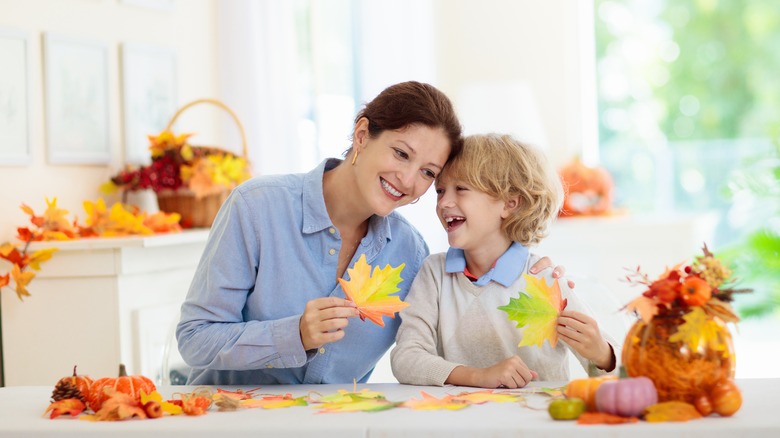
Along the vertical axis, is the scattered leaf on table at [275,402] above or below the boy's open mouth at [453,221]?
below

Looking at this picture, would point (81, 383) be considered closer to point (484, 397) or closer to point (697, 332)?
point (484, 397)

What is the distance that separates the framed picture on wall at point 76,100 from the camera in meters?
3.11

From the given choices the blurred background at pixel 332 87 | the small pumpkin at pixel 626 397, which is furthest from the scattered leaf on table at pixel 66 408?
the blurred background at pixel 332 87

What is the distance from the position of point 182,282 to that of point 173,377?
20.2 inches

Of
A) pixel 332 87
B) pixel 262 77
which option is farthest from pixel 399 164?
pixel 332 87

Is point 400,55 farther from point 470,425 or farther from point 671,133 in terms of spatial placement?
point 671,133

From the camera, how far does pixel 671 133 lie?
10.7 m

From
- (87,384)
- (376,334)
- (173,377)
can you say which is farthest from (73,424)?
(173,377)

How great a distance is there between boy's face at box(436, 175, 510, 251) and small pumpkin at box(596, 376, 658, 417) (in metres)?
0.72

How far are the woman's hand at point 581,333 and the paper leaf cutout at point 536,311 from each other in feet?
0.07

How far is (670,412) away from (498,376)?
1.45 ft

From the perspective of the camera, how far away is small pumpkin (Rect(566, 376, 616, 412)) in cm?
143

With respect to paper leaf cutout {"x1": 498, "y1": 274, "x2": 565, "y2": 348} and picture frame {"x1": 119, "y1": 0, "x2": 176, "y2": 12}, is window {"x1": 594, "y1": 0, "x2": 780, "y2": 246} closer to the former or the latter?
picture frame {"x1": 119, "y1": 0, "x2": 176, "y2": 12}

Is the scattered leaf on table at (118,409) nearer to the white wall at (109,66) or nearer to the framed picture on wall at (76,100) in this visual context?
the white wall at (109,66)
